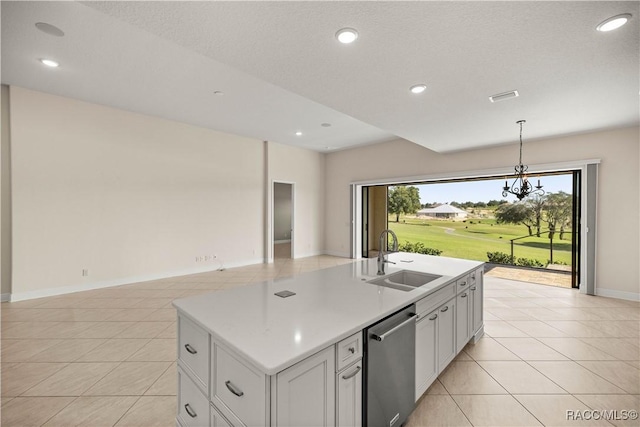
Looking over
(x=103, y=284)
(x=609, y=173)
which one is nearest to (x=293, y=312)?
(x=103, y=284)

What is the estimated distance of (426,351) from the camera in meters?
1.78

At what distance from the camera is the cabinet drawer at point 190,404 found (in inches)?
49.3

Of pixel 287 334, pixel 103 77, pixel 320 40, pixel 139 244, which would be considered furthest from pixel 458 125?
pixel 139 244

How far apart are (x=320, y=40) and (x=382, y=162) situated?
16.4 feet

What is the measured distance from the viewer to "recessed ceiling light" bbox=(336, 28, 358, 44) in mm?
1850

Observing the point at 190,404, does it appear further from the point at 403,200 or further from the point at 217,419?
the point at 403,200

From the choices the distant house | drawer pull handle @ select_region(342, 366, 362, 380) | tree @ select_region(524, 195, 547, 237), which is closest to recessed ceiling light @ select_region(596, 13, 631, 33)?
drawer pull handle @ select_region(342, 366, 362, 380)

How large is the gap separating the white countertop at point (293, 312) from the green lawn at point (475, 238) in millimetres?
5441

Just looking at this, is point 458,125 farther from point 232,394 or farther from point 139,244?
point 139,244

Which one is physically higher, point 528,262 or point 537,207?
point 537,207

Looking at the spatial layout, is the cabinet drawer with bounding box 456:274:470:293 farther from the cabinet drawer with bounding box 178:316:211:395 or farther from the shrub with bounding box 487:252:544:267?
the shrub with bounding box 487:252:544:267

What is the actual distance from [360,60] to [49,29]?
288cm

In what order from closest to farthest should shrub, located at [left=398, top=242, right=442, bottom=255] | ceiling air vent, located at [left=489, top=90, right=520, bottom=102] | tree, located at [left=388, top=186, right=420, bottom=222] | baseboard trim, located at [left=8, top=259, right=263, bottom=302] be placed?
ceiling air vent, located at [left=489, top=90, right=520, bottom=102] < baseboard trim, located at [left=8, top=259, right=263, bottom=302] < shrub, located at [left=398, top=242, right=442, bottom=255] < tree, located at [left=388, top=186, right=420, bottom=222]

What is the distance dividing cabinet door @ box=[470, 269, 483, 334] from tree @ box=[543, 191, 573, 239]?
4101 mm
